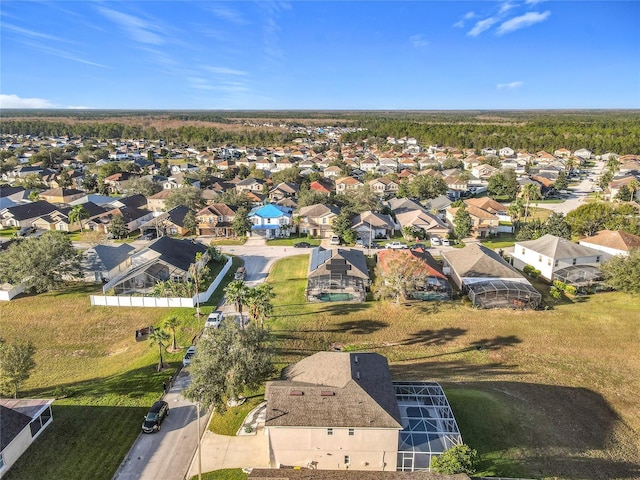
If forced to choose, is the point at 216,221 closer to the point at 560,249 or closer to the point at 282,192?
the point at 282,192

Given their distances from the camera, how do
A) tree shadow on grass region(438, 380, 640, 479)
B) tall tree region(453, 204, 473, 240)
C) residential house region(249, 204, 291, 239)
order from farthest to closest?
residential house region(249, 204, 291, 239), tall tree region(453, 204, 473, 240), tree shadow on grass region(438, 380, 640, 479)

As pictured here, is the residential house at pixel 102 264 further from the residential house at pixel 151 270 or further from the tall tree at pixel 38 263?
the tall tree at pixel 38 263

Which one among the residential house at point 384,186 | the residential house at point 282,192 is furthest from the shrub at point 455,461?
the residential house at point 384,186

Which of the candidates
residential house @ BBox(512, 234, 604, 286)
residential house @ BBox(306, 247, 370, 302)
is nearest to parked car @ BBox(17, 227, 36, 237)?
residential house @ BBox(306, 247, 370, 302)

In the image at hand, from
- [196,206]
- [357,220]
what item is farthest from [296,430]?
[196,206]

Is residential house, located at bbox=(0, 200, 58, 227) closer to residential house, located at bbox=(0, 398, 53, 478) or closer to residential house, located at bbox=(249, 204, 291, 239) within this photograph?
residential house, located at bbox=(249, 204, 291, 239)

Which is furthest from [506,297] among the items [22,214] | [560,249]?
[22,214]

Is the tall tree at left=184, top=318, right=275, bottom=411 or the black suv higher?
the tall tree at left=184, top=318, right=275, bottom=411

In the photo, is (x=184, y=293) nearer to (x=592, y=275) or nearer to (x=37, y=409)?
(x=37, y=409)
